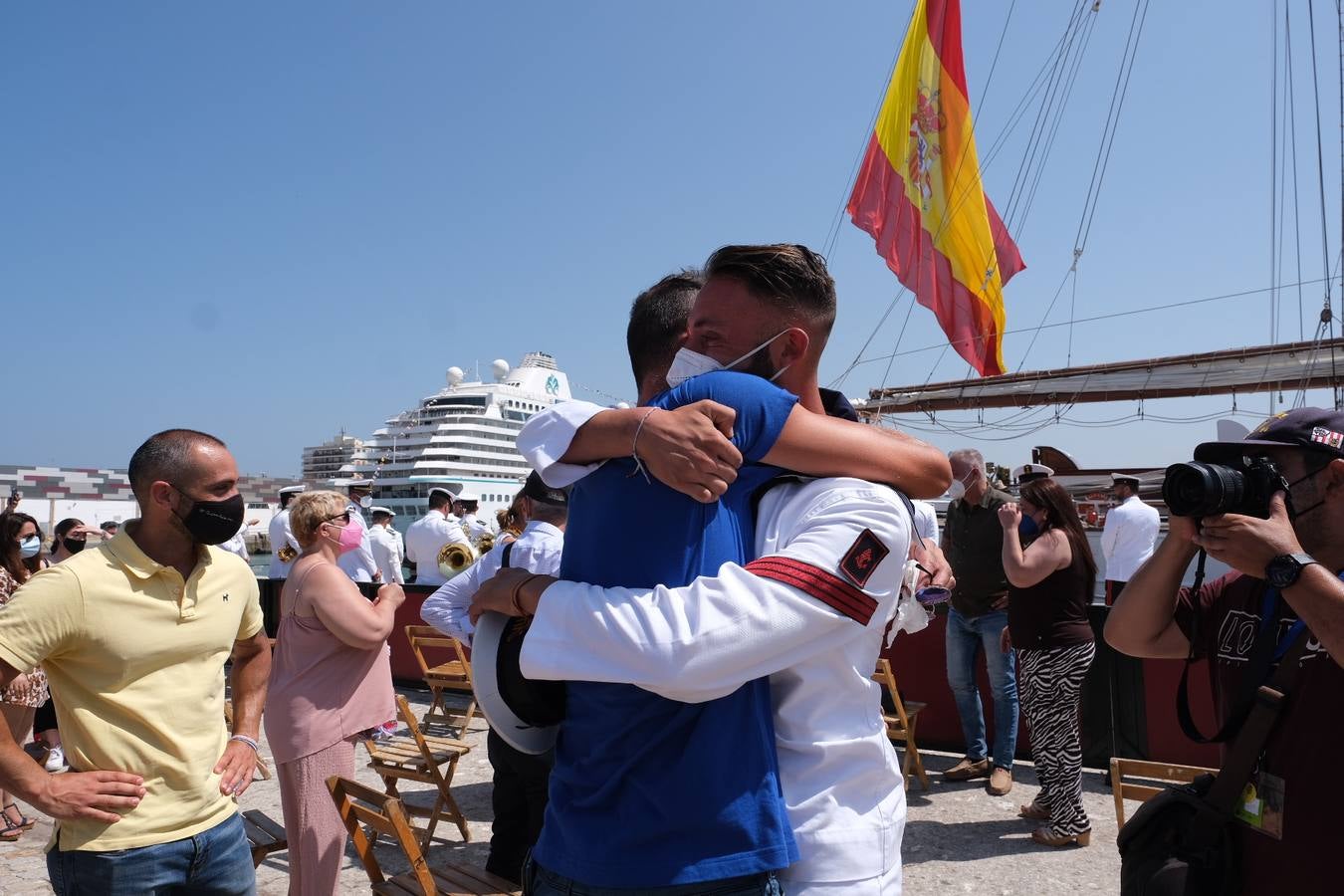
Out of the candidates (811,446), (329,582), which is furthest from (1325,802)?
(329,582)

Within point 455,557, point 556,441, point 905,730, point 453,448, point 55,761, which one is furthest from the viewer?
point 453,448

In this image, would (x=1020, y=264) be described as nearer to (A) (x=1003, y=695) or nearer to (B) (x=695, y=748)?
(A) (x=1003, y=695)

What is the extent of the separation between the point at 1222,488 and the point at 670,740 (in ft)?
4.10

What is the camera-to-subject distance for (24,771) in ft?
7.75

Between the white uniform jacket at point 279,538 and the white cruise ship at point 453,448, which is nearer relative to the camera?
the white uniform jacket at point 279,538

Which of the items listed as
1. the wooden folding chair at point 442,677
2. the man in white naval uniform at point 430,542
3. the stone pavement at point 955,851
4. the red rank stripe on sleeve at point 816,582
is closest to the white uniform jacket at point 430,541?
the man in white naval uniform at point 430,542

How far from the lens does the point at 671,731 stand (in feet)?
A: 4.21

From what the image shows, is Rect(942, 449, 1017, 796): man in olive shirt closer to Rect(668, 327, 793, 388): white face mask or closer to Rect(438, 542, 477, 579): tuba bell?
Rect(668, 327, 793, 388): white face mask

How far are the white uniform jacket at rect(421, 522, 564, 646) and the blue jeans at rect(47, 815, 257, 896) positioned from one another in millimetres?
968

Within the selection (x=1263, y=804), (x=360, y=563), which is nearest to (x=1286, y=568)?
(x=1263, y=804)

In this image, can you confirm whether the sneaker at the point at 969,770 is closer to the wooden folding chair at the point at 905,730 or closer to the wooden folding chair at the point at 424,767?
the wooden folding chair at the point at 905,730

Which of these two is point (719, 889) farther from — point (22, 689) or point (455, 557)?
point (455, 557)

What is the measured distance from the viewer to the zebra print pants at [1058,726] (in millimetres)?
5039

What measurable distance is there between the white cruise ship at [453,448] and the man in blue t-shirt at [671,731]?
189ft
